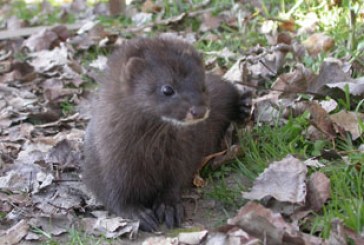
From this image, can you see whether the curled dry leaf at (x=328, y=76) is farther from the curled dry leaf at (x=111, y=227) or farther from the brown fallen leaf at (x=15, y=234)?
the brown fallen leaf at (x=15, y=234)

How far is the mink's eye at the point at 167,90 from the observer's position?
3.55 m

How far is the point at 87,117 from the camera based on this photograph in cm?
529

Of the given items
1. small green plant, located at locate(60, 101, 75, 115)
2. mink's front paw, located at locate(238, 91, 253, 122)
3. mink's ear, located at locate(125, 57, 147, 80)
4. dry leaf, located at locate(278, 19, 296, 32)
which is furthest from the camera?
dry leaf, located at locate(278, 19, 296, 32)

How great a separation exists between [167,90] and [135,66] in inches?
9.5

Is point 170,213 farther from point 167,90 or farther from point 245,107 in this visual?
point 245,107

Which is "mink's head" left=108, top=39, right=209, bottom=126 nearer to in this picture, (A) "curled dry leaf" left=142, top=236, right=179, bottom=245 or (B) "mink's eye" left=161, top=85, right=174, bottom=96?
(B) "mink's eye" left=161, top=85, right=174, bottom=96

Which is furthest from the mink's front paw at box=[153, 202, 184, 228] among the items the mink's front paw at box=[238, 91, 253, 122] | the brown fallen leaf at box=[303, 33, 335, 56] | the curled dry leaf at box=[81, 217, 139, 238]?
the brown fallen leaf at box=[303, 33, 335, 56]

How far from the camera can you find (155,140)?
12.2ft

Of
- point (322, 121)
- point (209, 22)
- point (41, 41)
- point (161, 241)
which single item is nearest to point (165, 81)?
point (161, 241)

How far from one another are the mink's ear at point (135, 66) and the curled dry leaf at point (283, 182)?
32.7 inches

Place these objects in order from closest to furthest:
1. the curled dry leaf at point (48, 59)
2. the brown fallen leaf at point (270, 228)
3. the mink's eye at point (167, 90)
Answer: the brown fallen leaf at point (270, 228), the mink's eye at point (167, 90), the curled dry leaf at point (48, 59)

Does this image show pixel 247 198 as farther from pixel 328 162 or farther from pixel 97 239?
pixel 97 239

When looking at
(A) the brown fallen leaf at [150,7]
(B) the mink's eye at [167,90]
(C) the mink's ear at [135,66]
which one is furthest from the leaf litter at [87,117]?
(C) the mink's ear at [135,66]

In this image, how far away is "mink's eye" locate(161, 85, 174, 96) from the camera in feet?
11.6
